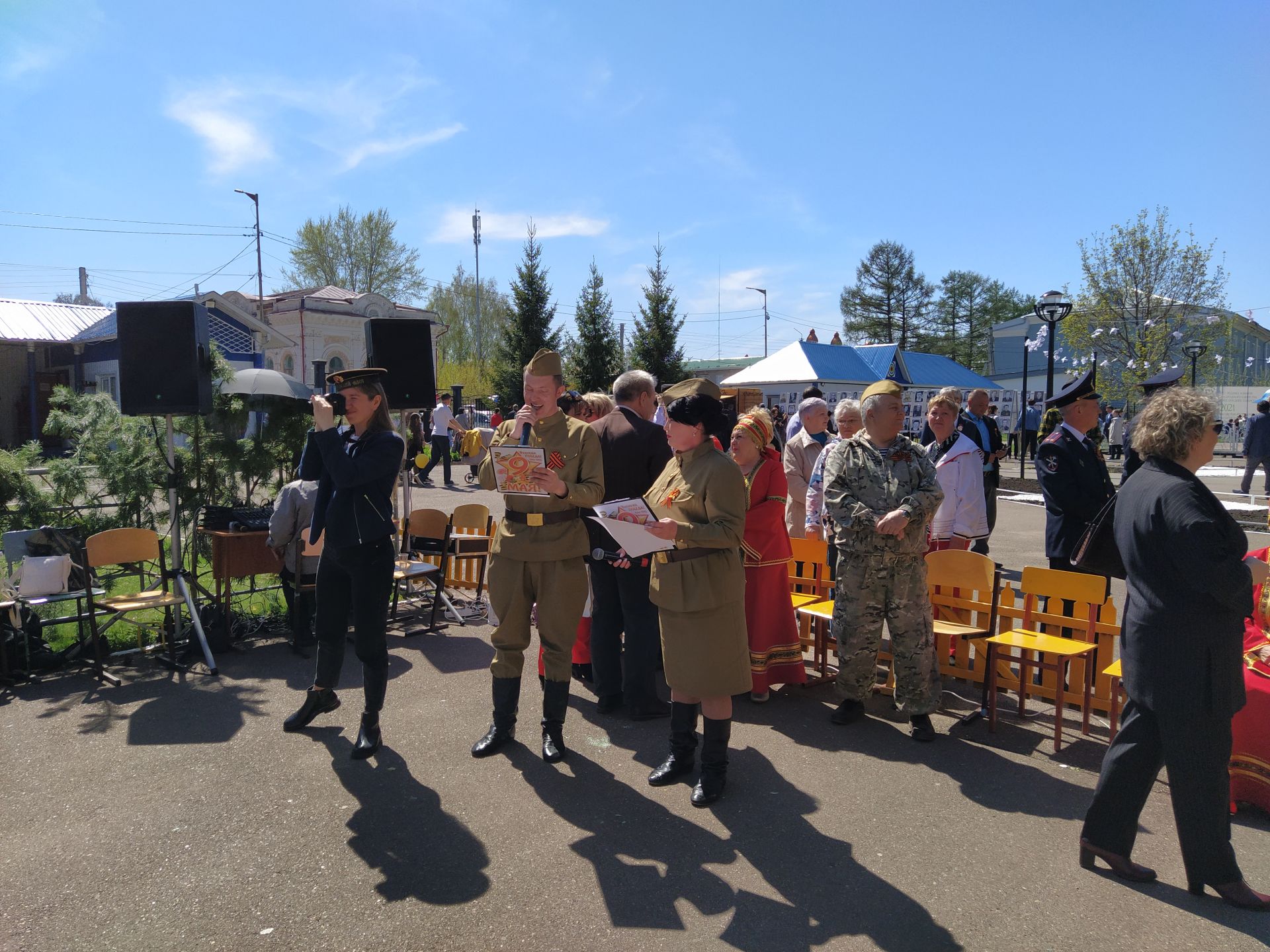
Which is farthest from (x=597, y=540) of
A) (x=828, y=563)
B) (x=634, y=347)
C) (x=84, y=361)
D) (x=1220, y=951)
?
(x=84, y=361)

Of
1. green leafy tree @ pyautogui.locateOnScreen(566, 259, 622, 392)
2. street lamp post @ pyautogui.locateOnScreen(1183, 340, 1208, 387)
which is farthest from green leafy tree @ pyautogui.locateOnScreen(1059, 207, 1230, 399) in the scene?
green leafy tree @ pyautogui.locateOnScreen(566, 259, 622, 392)

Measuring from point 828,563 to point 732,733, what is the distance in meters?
1.88

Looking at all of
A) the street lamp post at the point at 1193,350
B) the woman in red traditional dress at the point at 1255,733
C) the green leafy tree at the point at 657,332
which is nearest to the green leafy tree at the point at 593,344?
the green leafy tree at the point at 657,332

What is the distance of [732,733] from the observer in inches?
191

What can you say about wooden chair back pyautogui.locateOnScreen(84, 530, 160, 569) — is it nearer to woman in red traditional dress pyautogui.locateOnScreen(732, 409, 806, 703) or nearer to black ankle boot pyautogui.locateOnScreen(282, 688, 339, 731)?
black ankle boot pyautogui.locateOnScreen(282, 688, 339, 731)

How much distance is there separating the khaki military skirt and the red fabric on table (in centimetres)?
135

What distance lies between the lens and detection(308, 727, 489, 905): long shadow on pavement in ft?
10.7

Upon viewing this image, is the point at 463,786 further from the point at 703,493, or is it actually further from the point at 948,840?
the point at 948,840

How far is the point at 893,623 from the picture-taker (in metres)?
4.66

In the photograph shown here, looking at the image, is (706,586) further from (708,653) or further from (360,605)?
(360,605)

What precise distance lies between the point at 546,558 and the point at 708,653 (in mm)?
1007

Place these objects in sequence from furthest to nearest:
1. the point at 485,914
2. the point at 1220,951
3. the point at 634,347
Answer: the point at 634,347 → the point at 485,914 → the point at 1220,951

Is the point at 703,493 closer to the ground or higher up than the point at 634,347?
closer to the ground

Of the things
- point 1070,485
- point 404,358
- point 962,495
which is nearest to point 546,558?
point 1070,485
